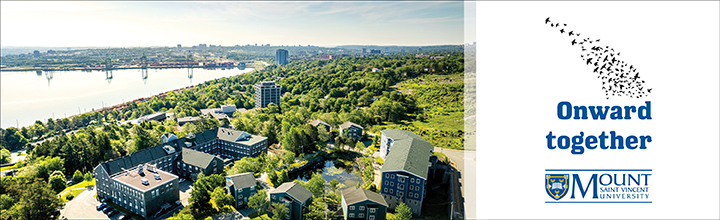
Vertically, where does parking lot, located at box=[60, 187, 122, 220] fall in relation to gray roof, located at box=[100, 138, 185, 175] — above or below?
below

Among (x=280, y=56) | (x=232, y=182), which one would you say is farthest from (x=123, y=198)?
(x=280, y=56)

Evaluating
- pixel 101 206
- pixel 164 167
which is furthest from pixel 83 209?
pixel 164 167

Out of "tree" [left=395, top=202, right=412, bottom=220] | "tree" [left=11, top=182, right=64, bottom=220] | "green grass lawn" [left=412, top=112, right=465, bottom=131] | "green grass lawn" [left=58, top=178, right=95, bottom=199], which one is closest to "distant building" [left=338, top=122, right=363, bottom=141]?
"green grass lawn" [left=412, top=112, right=465, bottom=131]

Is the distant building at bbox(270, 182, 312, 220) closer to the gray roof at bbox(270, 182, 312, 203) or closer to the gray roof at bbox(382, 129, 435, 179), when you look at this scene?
the gray roof at bbox(270, 182, 312, 203)

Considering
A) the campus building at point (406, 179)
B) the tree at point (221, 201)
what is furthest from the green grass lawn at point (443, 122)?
the tree at point (221, 201)

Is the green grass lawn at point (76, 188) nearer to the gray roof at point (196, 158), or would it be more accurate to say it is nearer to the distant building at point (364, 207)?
the gray roof at point (196, 158)

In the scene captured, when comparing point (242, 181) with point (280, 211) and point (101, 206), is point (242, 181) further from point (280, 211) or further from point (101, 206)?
point (101, 206)
